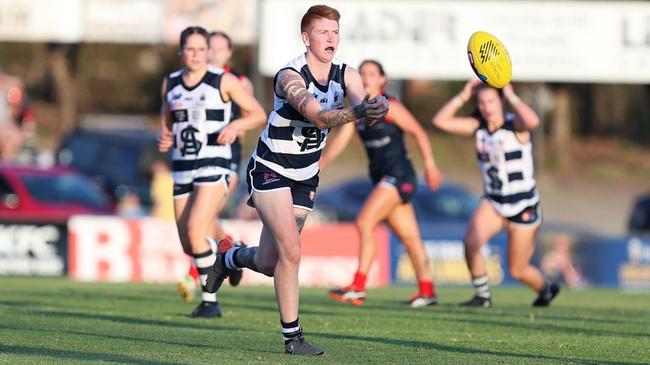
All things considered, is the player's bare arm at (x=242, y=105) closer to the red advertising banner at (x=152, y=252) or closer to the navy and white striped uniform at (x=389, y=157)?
the navy and white striped uniform at (x=389, y=157)

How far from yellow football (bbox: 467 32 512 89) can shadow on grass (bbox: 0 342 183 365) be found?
3073mm

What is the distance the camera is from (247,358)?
8.34 meters

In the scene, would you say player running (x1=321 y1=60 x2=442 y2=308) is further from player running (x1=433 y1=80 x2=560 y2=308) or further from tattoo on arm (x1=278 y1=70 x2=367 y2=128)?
tattoo on arm (x1=278 y1=70 x2=367 y2=128)

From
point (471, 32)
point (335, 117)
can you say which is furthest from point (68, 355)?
point (471, 32)

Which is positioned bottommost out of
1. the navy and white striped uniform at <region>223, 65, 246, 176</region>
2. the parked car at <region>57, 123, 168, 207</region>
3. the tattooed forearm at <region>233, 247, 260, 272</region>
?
the parked car at <region>57, 123, 168, 207</region>

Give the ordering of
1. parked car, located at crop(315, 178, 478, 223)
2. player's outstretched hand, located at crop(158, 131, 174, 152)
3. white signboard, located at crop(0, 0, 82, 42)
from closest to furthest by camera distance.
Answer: player's outstretched hand, located at crop(158, 131, 174, 152) → parked car, located at crop(315, 178, 478, 223) → white signboard, located at crop(0, 0, 82, 42)

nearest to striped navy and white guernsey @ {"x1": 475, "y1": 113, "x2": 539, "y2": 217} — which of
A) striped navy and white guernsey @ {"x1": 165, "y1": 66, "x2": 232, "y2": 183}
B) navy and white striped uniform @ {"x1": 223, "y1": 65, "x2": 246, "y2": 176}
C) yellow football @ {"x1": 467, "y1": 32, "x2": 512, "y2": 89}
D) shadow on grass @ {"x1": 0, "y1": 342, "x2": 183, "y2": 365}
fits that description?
navy and white striped uniform @ {"x1": 223, "y1": 65, "x2": 246, "y2": 176}

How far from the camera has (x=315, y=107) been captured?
8.05m

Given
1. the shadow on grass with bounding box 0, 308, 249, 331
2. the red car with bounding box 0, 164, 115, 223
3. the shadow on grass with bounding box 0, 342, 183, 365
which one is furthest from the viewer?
the red car with bounding box 0, 164, 115, 223

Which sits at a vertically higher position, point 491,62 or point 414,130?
point 491,62

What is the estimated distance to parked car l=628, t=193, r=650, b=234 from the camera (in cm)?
2859

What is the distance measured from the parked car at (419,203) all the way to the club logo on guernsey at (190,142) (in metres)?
14.0

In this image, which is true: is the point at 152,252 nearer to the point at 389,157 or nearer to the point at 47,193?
the point at 47,193

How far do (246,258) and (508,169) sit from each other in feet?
14.3
